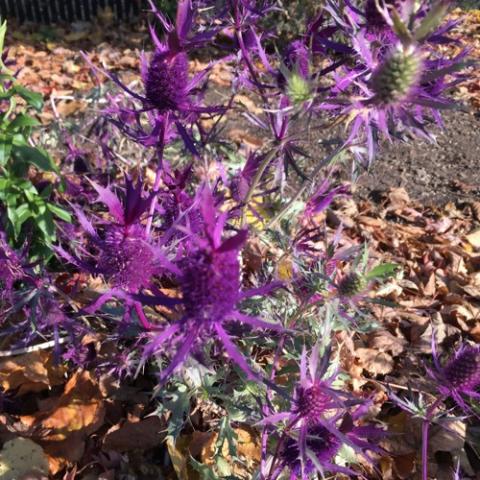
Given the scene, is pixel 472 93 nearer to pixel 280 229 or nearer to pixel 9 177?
pixel 280 229

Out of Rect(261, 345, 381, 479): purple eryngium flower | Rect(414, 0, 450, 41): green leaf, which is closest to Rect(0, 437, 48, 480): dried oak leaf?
Rect(261, 345, 381, 479): purple eryngium flower

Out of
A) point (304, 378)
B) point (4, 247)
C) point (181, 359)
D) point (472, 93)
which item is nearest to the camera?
point (181, 359)

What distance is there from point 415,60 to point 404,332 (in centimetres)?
144

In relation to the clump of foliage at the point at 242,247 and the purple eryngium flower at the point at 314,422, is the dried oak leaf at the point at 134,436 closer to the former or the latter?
the clump of foliage at the point at 242,247

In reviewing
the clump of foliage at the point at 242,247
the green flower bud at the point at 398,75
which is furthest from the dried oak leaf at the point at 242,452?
the green flower bud at the point at 398,75

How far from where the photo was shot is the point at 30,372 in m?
1.78

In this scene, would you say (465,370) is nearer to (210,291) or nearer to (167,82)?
(210,291)

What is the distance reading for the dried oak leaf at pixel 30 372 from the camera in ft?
5.82

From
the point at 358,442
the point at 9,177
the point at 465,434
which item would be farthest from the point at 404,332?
the point at 9,177

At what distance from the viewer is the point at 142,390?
1863mm

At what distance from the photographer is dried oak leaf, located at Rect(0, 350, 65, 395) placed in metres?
1.77

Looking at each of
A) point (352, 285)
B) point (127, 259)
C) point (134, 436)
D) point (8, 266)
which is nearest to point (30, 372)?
point (134, 436)

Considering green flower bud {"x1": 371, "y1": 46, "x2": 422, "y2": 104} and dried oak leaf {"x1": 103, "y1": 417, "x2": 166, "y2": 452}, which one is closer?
green flower bud {"x1": 371, "y1": 46, "x2": 422, "y2": 104}

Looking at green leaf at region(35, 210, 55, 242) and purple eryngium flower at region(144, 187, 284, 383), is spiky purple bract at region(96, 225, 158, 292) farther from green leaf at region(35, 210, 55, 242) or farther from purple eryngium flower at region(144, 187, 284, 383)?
green leaf at region(35, 210, 55, 242)
